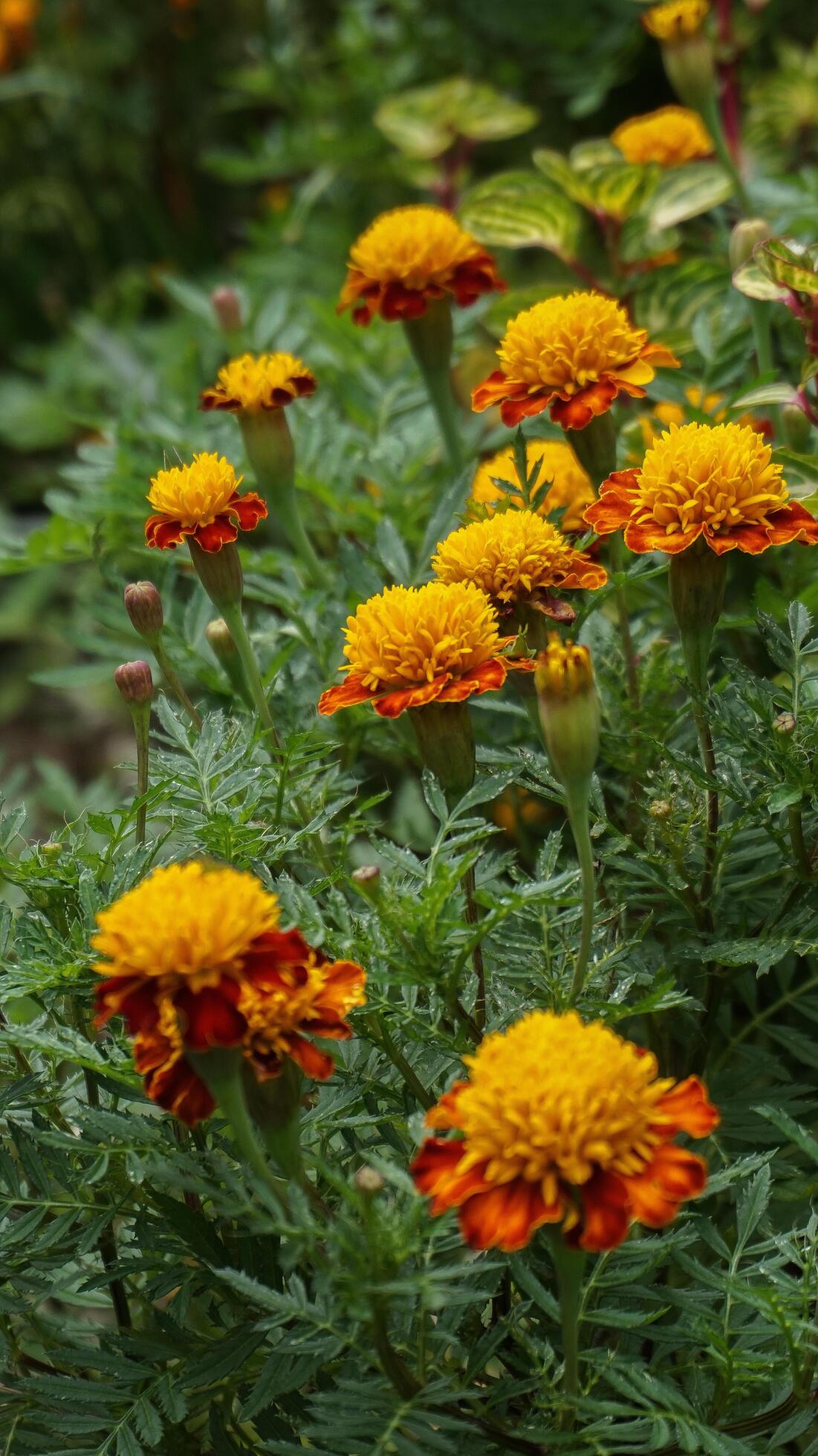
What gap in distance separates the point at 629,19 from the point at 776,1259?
1.63 m

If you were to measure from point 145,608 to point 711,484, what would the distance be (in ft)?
0.99

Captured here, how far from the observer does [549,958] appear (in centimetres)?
71

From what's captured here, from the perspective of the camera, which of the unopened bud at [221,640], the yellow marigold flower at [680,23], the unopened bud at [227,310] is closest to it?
the unopened bud at [221,640]

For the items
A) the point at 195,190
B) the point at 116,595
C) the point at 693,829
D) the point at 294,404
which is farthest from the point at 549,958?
the point at 195,190

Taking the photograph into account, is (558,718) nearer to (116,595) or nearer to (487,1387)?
(487,1387)

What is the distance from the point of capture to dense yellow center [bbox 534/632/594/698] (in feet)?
1.96

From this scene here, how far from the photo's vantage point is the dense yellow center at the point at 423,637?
0.66 meters

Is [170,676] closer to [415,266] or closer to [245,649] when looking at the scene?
[245,649]

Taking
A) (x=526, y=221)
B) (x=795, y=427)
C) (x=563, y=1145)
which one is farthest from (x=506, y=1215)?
(x=526, y=221)

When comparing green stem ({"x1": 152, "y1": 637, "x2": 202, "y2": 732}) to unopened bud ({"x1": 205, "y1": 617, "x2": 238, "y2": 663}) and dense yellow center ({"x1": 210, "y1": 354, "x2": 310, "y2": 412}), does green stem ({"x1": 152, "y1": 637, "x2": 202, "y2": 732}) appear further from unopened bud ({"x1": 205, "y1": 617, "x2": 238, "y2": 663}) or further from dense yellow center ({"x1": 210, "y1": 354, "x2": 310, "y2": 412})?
dense yellow center ({"x1": 210, "y1": 354, "x2": 310, "y2": 412})

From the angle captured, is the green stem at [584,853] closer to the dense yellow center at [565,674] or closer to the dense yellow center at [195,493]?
the dense yellow center at [565,674]

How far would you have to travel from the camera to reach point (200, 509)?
75 centimetres

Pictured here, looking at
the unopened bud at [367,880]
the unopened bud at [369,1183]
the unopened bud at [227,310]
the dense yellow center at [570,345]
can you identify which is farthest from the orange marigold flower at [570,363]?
the unopened bud at [227,310]

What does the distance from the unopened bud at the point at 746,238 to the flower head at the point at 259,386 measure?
30 centimetres
